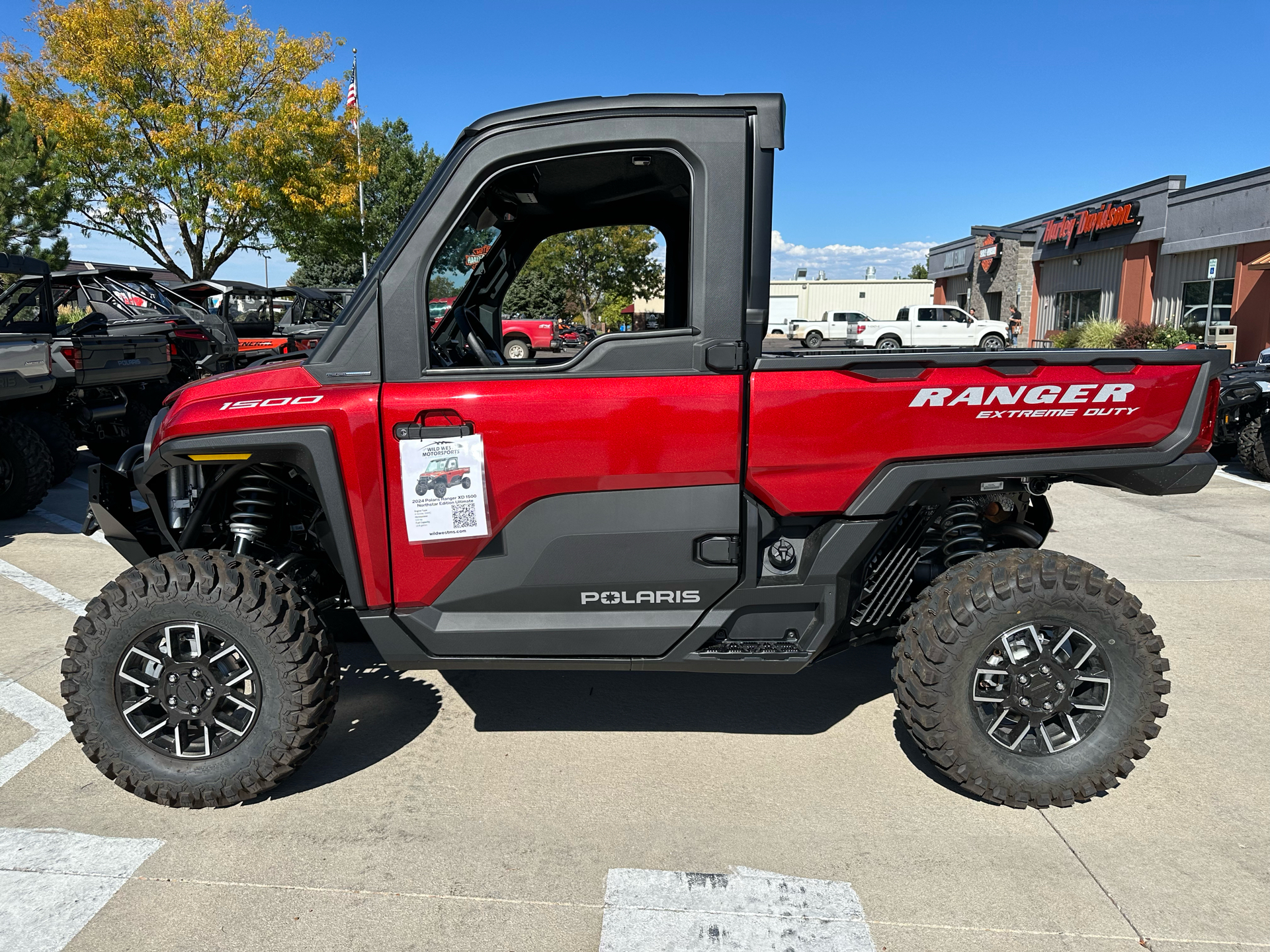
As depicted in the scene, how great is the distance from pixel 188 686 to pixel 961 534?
2.85m

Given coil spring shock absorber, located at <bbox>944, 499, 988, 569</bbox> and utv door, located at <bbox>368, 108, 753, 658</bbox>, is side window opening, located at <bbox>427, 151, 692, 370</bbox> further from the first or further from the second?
coil spring shock absorber, located at <bbox>944, 499, 988, 569</bbox>

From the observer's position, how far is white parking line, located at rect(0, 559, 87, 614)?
5.27 m

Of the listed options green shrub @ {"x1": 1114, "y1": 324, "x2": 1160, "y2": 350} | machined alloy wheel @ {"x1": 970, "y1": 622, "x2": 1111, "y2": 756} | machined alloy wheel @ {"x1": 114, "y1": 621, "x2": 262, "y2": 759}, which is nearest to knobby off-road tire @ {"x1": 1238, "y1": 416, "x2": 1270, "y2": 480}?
machined alloy wheel @ {"x1": 970, "y1": 622, "x2": 1111, "y2": 756}

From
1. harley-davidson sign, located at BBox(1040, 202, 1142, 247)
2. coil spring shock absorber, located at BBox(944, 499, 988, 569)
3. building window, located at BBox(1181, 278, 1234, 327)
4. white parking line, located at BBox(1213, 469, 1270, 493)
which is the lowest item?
white parking line, located at BBox(1213, 469, 1270, 493)

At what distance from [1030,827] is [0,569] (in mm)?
6471

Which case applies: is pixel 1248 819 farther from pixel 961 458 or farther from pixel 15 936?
pixel 15 936

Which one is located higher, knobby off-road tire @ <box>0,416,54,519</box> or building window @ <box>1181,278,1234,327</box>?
building window @ <box>1181,278,1234,327</box>

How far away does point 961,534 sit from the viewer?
337 centimetres

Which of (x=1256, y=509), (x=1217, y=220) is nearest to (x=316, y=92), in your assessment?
(x=1256, y=509)

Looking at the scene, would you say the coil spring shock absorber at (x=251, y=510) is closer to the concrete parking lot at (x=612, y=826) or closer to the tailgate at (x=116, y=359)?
the concrete parking lot at (x=612, y=826)

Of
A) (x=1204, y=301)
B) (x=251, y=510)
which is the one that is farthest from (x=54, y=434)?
(x=1204, y=301)

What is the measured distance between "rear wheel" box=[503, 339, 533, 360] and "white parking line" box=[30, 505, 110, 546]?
469 centimetres

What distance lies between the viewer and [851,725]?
3709mm

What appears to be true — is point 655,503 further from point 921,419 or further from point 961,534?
point 961,534
